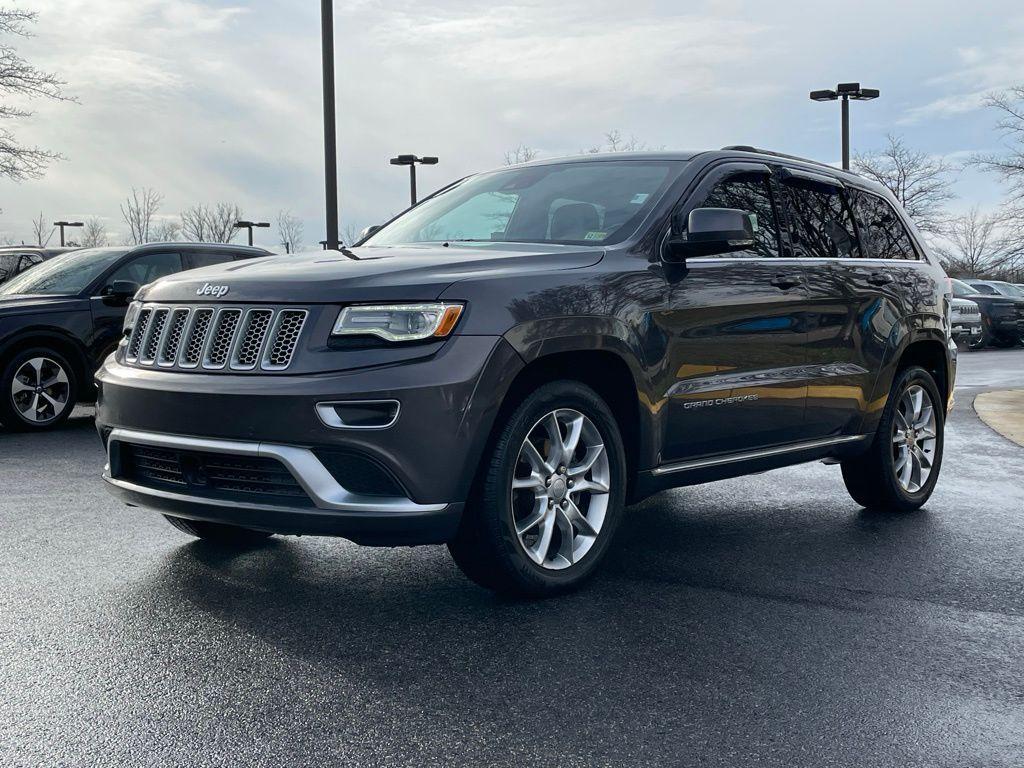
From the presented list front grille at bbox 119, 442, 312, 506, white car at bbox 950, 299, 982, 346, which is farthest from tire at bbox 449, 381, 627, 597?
white car at bbox 950, 299, 982, 346

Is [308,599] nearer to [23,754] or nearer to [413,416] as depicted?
[413,416]

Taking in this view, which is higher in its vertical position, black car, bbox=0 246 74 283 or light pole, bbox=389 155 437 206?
light pole, bbox=389 155 437 206

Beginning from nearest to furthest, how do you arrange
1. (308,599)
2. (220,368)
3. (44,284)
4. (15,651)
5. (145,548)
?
(15,651)
(220,368)
(308,599)
(145,548)
(44,284)

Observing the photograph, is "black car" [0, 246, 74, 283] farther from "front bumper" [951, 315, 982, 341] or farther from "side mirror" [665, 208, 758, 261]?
"front bumper" [951, 315, 982, 341]

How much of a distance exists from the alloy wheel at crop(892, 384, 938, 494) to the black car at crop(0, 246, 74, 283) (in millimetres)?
12737

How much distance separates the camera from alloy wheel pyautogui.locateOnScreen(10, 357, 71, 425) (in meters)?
10.0

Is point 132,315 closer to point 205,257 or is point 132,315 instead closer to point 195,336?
point 195,336

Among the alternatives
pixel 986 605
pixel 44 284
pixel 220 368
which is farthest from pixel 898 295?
pixel 44 284

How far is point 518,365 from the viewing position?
13.9ft

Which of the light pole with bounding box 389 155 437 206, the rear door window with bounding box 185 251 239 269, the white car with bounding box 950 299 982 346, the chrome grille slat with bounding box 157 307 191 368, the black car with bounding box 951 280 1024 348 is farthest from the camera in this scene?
the light pole with bounding box 389 155 437 206

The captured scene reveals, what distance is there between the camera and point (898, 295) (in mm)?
6480

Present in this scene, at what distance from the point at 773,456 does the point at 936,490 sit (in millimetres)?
2428

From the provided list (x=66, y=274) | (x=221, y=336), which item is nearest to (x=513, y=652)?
(x=221, y=336)

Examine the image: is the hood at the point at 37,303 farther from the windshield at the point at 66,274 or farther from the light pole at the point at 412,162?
the light pole at the point at 412,162
